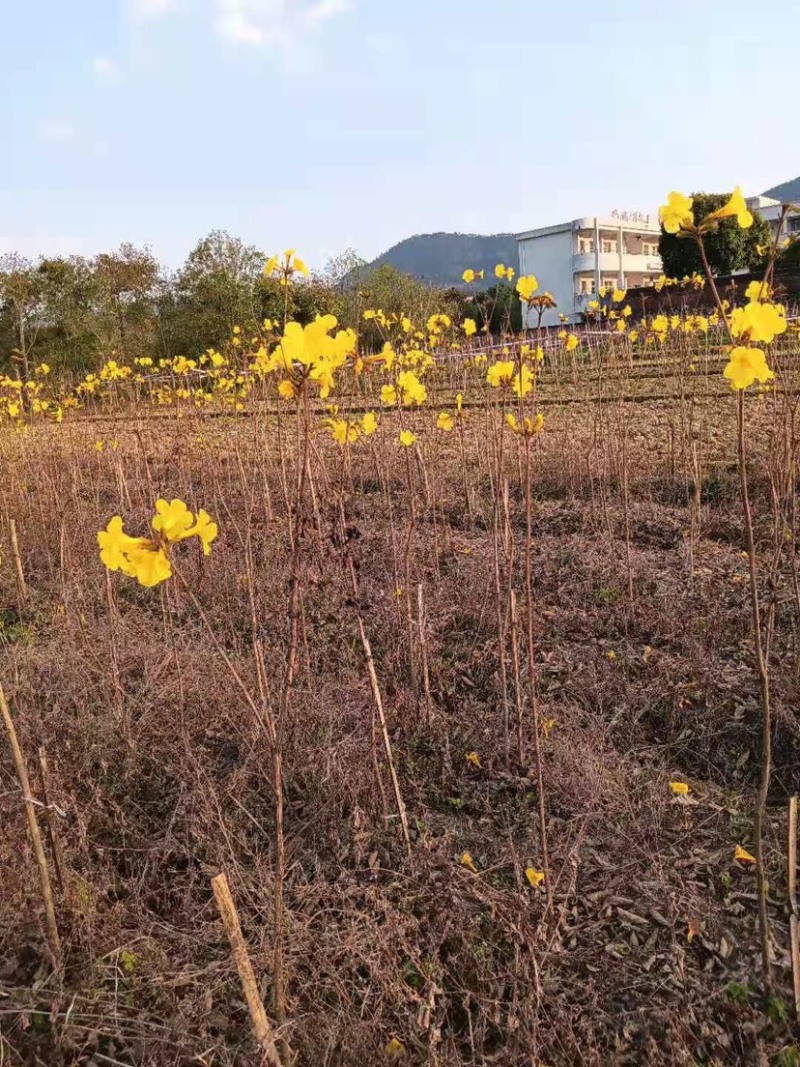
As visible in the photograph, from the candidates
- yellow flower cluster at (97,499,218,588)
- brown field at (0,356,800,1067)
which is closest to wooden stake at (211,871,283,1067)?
brown field at (0,356,800,1067)

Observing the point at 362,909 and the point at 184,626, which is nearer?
the point at 362,909

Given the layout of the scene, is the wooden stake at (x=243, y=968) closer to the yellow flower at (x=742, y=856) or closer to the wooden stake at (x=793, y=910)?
the wooden stake at (x=793, y=910)

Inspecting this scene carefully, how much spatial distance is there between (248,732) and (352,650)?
834mm

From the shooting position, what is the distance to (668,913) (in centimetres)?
180

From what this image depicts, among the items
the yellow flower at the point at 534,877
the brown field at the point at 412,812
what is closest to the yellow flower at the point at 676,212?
the brown field at the point at 412,812

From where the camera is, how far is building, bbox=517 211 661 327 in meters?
42.7

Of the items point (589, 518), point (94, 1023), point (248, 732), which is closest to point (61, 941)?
point (94, 1023)

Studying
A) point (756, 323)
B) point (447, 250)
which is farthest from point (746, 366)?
point (447, 250)

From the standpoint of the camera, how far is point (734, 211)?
1.39m

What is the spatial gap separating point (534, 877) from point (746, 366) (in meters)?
1.31

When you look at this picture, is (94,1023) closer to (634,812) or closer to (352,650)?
(634,812)

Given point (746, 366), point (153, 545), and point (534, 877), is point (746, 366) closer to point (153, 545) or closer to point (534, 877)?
point (153, 545)

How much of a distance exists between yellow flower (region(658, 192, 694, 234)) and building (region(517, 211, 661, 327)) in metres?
41.8

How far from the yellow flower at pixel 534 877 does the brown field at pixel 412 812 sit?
0.06 m
